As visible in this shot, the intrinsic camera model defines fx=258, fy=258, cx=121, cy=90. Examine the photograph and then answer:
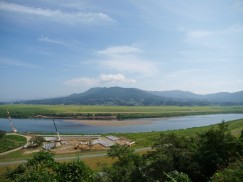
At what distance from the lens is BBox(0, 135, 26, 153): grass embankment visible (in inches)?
1716

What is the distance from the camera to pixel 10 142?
47.4 meters

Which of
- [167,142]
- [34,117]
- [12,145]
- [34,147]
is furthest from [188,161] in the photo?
[34,117]

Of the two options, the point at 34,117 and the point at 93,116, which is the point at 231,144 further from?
the point at 34,117

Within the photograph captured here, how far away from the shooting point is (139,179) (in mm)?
15242

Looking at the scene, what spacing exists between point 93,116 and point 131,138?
53273mm

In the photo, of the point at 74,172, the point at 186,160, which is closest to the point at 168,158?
the point at 186,160

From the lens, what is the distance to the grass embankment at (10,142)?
43.6 meters

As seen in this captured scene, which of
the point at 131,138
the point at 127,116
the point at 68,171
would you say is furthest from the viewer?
the point at 127,116

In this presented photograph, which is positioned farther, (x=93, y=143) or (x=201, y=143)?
(x=93, y=143)

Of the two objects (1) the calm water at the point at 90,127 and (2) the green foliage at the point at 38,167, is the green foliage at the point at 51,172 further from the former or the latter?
(1) the calm water at the point at 90,127

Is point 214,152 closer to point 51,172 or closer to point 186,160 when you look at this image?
point 186,160

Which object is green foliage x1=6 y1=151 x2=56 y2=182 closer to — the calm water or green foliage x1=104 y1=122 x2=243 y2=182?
green foliage x1=104 y1=122 x2=243 y2=182

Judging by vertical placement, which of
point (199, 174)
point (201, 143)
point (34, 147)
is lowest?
Result: point (34, 147)

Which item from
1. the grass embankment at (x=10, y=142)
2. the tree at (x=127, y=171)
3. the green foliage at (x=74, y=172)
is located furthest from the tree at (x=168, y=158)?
the grass embankment at (x=10, y=142)
